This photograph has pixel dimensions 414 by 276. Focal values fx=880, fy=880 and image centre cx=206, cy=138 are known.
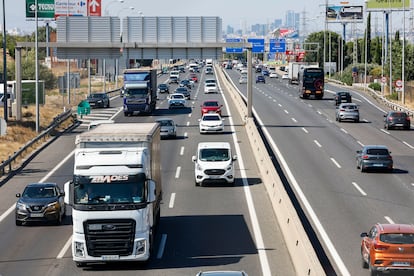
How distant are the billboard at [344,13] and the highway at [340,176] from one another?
93846 millimetres

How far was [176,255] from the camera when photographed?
2283 cm

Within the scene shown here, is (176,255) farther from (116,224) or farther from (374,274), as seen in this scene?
(374,274)

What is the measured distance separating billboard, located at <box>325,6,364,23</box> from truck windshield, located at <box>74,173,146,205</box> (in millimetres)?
149599

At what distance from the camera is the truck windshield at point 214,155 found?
3584cm

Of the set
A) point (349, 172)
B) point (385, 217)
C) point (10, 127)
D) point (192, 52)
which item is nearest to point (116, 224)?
point (385, 217)

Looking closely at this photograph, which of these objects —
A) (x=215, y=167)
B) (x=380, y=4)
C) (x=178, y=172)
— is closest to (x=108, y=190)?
(x=215, y=167)

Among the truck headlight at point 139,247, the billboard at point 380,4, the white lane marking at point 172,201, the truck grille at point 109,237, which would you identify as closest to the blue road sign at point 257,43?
the billboard at point 380,4

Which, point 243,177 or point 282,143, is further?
point 282,143

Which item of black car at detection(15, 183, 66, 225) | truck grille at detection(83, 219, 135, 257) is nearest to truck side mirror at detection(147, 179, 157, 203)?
truck grille at detection(83, 219, 135, 257)

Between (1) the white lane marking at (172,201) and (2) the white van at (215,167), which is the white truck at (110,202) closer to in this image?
(1) the white lane marking at (172,201)

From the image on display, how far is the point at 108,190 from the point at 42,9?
87276 millimetres

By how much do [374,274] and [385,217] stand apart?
8679 mm

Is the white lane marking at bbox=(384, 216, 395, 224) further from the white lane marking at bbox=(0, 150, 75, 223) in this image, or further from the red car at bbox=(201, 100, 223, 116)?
the red car at bbox=(201, 100, 223, 116)

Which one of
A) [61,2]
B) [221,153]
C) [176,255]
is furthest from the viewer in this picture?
[61,2]
